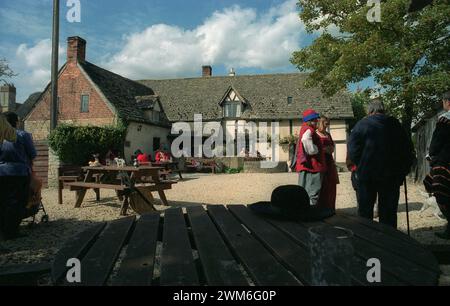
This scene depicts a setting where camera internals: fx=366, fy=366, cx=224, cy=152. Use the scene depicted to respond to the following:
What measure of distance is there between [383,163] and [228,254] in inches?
115

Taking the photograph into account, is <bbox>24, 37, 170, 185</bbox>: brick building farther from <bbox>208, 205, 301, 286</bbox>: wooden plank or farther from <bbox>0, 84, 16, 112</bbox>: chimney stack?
<bbox>208, 205, 301, 286</bbox>: wooden plank

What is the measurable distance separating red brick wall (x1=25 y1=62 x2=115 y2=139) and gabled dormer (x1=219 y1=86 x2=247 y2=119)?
988 centimetres

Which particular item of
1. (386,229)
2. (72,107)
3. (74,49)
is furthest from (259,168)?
(386,229)

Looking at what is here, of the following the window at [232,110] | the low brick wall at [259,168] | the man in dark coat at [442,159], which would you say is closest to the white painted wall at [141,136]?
the window at [232,110]

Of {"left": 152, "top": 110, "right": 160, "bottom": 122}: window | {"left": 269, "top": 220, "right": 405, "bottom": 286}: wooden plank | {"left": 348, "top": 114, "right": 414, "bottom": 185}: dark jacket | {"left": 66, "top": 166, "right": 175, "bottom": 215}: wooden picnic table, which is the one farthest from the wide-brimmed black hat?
{"left": 152, "top": 110, "right": 160, "bottom": 122}: window

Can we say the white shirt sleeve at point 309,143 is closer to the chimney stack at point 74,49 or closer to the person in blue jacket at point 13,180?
the person in blue jacket at point 13,180

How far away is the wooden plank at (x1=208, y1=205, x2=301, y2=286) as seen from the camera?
142cm

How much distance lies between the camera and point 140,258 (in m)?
1.72

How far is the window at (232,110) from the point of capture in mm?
29812

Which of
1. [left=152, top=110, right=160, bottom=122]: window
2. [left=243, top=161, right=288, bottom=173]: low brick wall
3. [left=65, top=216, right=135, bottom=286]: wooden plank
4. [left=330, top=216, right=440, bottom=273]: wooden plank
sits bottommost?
[left=243, top=161, right=288, bottom=173]: low brick wall

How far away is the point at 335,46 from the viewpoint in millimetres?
14469
